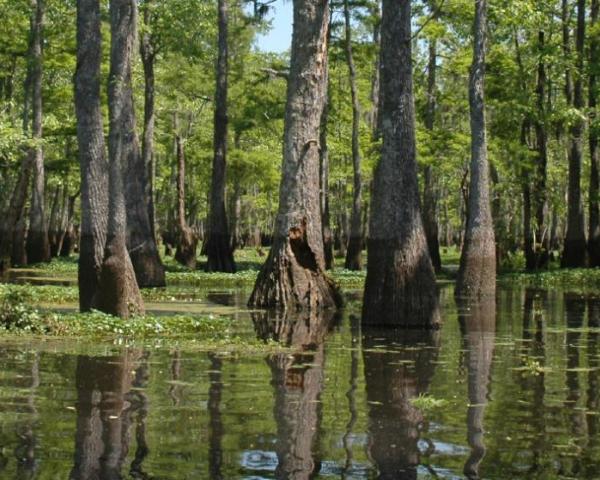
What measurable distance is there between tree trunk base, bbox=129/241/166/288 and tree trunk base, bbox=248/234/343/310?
266 inches

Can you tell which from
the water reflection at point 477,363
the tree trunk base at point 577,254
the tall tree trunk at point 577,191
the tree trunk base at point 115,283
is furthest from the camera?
the tree trunk base at point 577,254

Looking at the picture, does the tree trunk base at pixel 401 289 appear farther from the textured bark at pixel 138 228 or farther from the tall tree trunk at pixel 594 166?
the tall tree trunk at pixel 594 166

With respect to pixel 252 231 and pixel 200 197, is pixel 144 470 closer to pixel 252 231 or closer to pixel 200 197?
pixel 200 197

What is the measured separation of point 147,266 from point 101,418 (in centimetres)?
1826

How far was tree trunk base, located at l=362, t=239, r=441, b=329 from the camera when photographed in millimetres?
15555

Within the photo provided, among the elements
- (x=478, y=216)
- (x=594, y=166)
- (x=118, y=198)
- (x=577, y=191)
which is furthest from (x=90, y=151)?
(x=594, y=166)

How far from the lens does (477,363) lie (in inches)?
456

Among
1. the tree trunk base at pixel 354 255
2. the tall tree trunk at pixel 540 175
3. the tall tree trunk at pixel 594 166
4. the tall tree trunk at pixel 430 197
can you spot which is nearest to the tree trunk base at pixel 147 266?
the tree trunk base at pixel 354 255

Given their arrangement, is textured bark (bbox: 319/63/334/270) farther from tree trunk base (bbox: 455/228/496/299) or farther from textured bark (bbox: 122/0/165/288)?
tree trunk base (bbox: 455/228/496/299)

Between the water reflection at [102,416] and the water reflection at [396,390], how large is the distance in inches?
60.3

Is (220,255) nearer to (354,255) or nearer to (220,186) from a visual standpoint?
(220,186)

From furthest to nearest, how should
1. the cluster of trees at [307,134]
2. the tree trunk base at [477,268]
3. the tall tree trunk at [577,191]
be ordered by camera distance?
the tall tree trunk at [577,191] < the tree trunk base at [477,268] < the cluster of trees at [307,134]

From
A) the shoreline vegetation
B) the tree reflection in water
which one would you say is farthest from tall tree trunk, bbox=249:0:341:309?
the tree reflection in water

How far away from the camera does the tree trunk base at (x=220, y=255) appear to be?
32438 millimetres
